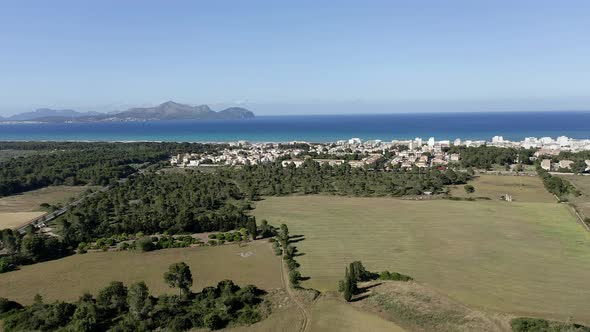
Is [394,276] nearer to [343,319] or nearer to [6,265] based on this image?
[343,319]

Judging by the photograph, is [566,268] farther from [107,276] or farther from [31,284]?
[31,284]

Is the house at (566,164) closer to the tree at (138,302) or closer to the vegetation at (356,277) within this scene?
the vegetation at (356,277)

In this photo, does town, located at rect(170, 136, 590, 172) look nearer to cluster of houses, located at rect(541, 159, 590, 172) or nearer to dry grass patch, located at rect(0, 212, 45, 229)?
cluster of houses, located at rect(541, 159, 590, 172)

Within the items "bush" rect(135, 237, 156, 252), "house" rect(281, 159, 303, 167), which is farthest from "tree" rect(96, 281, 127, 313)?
"house" rect(281, 159, 303, 167)

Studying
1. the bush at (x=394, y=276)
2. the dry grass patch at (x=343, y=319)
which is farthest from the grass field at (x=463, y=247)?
the dry grass patch at (x=343, y=319)

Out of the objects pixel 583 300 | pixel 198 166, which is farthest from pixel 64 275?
pixel 198 166
